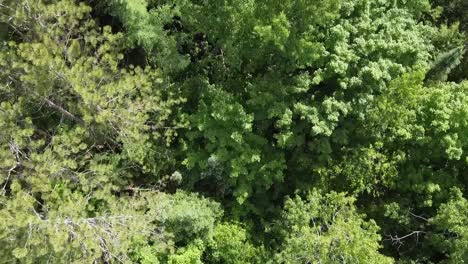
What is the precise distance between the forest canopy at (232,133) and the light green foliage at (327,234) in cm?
5

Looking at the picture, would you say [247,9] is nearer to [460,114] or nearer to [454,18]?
[460,114]

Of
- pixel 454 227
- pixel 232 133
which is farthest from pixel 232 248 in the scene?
pixel 454 227

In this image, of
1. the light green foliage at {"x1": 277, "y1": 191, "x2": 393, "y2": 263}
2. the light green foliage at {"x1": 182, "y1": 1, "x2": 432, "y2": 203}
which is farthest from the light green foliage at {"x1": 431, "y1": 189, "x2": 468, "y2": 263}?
the light green foliage at {"x1": 182, "y1": 1, "x2": 432, "y2": 203}

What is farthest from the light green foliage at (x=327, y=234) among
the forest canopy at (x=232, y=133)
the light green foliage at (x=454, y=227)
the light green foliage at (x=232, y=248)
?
the light green foliage at (x=454, y=227)

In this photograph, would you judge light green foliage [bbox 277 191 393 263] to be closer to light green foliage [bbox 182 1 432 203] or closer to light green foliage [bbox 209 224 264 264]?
light green foliage [bbox 209 224 264 264]

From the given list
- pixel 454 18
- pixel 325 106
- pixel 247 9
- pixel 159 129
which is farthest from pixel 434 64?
pixel 159 129

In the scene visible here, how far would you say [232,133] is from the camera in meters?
13.8

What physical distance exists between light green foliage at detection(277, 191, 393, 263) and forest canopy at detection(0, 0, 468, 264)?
5 cm

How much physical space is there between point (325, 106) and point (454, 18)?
7.79 m

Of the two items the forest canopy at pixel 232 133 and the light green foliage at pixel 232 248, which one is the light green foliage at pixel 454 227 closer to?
the forest canopy at pixel 232 133

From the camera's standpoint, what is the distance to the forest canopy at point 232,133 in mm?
12547

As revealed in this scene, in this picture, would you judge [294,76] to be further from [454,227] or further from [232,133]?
[454,227]

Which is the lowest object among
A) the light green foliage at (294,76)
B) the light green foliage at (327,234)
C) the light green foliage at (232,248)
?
the light green foliage at (232,248)

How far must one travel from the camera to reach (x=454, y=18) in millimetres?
17594
